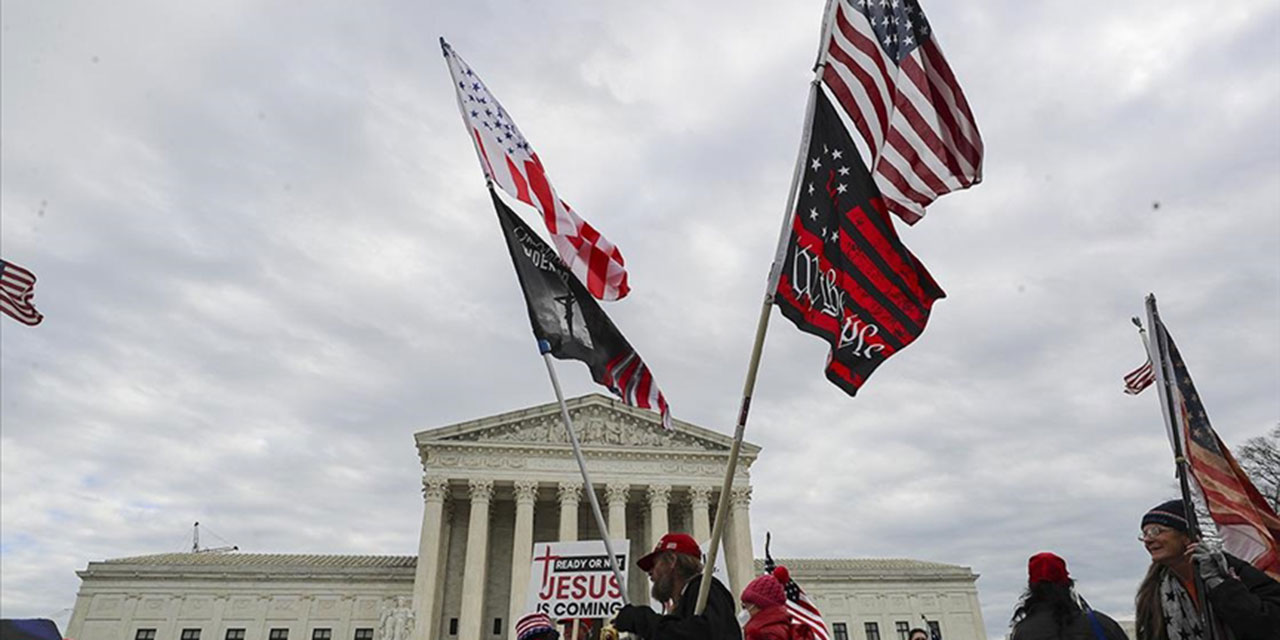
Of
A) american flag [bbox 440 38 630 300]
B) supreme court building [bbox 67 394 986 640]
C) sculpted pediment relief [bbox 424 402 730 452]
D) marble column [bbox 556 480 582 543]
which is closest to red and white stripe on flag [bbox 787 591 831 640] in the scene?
american flag [bbox 440 38 630 300]

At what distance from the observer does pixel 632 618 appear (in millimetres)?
3719

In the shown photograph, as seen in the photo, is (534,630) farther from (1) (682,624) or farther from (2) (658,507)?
(2) (658,507)

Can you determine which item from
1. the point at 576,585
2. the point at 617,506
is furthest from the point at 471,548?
the point at 576,585

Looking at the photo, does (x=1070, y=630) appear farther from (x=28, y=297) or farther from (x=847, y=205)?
(x=28, y=297)

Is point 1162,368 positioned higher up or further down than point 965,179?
further down

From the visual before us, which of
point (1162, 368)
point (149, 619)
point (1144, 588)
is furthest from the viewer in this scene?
point (149, 619)

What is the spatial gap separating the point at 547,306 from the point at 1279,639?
5345 mm

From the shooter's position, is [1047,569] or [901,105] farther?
[901,105]

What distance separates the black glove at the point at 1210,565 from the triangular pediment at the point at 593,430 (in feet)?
115

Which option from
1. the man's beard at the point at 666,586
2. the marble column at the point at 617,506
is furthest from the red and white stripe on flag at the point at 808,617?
the marble column at the point at 617,506

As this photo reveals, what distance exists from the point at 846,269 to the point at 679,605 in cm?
264

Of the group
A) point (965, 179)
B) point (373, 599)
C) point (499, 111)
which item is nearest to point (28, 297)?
point (499, 111)

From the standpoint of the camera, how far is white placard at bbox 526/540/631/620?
9539 mm

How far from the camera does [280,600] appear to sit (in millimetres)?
38031
